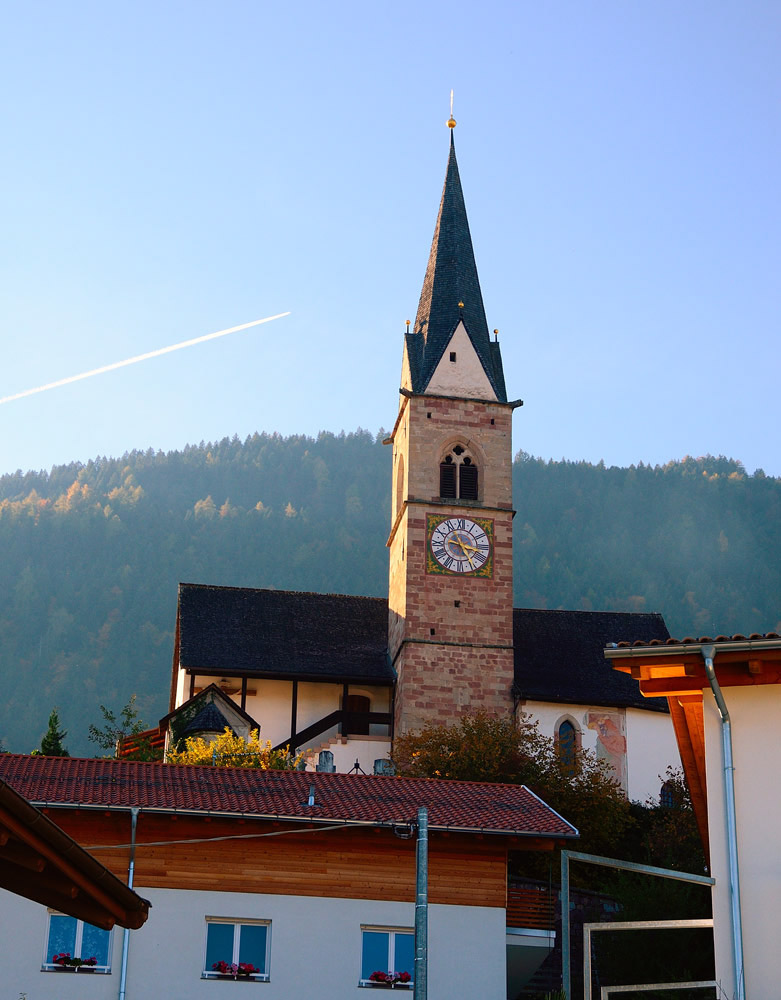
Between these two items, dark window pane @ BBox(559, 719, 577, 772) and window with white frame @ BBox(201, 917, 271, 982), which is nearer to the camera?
window with white frame @ BBox(201, 917, 271, 982)

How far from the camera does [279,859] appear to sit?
2228 cm

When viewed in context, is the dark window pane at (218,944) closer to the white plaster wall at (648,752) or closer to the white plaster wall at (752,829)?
the white plaster wall at (752,829)

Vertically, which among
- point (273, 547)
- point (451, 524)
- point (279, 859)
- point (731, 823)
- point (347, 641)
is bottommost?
point (731, 823)

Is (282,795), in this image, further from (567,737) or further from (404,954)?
(567,737)

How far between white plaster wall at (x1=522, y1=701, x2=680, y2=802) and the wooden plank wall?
24.9m

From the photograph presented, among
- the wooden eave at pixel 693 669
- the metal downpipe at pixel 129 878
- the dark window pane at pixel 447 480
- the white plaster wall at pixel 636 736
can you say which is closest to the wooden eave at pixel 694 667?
the wooden eave at pixel 693 669

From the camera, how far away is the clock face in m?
48.6

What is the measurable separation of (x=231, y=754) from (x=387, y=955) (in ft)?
52.0

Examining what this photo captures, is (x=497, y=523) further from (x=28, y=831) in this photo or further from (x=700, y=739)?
(x=28, y=831)

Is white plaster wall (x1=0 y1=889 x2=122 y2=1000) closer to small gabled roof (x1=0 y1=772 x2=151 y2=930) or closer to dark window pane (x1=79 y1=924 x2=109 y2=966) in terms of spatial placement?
dark window pane (x1=79 y1=924 x2=109 y2=966)

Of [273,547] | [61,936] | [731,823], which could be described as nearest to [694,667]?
[731,823]

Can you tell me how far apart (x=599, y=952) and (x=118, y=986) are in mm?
10163

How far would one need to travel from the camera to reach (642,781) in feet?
156

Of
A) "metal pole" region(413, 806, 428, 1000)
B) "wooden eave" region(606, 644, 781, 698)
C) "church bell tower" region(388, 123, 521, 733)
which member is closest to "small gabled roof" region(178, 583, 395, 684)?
"church bell tower" region(388, 123, 521, 733)
